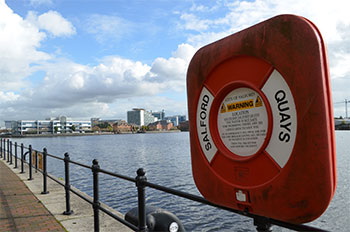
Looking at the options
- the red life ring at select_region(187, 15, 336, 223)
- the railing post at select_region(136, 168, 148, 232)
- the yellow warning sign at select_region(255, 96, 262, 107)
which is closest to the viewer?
the red life ring at select_region(187, 15, 336, 223)

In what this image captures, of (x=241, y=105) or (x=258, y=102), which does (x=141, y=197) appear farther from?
(x=258, y=102)

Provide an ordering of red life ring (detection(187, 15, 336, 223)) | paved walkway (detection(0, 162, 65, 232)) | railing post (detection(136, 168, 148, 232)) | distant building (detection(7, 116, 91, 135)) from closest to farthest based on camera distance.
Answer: red life ring (detection(187, 15, 336, 223)) < railing post (detection(136, 168, 148, 232)) < paved walkway (detection(0, 162, 65, 232)) < distant building (detection(7, 116, 91, 135))

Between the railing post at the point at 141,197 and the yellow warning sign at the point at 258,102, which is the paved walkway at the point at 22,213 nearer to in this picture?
the railing post at the point at 141,197

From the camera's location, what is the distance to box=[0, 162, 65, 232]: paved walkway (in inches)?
196

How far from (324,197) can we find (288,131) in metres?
0.31

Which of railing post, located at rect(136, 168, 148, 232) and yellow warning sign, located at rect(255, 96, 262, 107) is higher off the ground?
yellow warning sign, located at rect(255, 96, 262, 107)

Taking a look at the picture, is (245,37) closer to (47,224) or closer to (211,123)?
(211,123)

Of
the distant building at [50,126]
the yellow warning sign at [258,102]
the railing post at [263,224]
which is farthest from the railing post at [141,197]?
the distant building at [50,126]

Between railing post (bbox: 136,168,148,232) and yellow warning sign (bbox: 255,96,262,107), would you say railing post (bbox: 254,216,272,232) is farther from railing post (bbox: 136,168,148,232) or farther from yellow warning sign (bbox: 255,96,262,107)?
railing post (bbox: 136,168,148,232)

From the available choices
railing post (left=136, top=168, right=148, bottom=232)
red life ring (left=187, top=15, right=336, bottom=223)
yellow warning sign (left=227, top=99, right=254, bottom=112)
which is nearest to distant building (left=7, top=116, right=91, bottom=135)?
railing post (left=136, top=168, right=148, bottom=232)

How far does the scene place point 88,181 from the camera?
1570 cm

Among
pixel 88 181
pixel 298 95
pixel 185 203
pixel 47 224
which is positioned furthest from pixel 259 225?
pixel 88 181

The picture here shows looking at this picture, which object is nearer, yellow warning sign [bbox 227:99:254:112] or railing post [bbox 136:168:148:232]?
yellow warning sign [bbox 227:99:254:112]

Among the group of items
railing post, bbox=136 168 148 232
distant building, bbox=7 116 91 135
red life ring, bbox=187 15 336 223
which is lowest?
railing post, bbox=136 168 148 232
